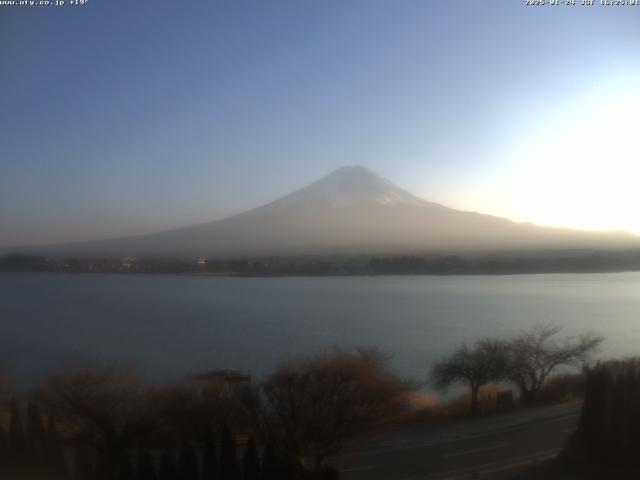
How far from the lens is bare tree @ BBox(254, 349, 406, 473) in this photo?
15.6 ft

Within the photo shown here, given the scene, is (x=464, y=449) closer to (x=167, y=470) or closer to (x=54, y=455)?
(x=167, y=470)

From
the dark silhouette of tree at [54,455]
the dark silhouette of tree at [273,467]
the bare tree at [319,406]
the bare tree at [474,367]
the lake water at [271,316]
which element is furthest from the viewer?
the bare tree at [474,367]

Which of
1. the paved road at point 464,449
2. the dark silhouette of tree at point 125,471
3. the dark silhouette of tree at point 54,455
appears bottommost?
the paved road at point 464,449

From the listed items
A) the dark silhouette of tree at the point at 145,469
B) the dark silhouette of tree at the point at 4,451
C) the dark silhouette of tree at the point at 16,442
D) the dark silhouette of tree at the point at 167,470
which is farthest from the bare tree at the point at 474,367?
the dark silhouette of tree at the point at 4,451

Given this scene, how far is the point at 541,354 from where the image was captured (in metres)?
8.14

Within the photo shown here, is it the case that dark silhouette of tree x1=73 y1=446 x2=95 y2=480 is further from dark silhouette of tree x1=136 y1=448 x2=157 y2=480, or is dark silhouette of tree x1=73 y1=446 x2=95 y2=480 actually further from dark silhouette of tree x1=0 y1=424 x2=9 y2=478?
dark silhouette of tree x1=0 y1=424 x2=9 y2=478

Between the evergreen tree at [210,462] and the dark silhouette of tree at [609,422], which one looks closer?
the evergreen tree at [210,462]

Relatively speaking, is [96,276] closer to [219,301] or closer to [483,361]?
[219,301]

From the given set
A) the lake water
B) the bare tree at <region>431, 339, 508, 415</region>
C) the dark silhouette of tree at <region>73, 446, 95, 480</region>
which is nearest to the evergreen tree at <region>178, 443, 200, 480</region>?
the dark silhouette of tree at <region>73, 446, 95, 480</region>

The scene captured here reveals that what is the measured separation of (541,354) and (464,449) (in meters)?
3.62

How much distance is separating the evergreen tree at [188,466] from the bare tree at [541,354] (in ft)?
15.3

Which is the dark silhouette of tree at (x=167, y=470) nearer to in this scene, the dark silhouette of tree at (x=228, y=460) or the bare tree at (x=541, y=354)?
the dark silhouette of tree at (x=228, y=460)

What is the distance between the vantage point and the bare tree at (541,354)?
7750 mm

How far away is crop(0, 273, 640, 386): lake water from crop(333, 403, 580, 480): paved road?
1402 mm
